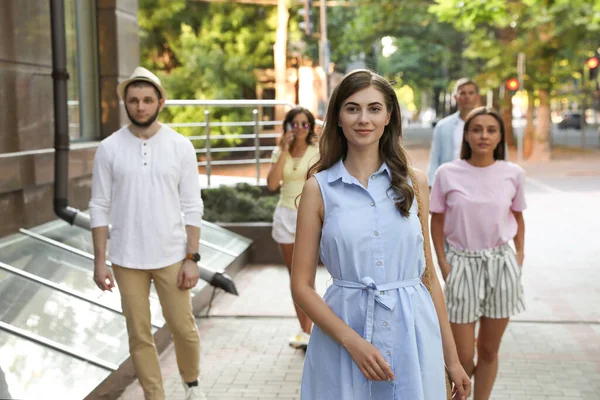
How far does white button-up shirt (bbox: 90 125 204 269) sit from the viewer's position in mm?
4766

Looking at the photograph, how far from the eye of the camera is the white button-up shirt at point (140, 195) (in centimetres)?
477

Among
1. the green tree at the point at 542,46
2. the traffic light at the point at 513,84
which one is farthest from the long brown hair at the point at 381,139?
the traffic light at the point at 513,84

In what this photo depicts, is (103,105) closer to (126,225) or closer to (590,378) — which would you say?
(126,225)

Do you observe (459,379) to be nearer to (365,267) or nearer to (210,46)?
(365,267)

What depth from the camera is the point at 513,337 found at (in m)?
7.25

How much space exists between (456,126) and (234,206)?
5.22m

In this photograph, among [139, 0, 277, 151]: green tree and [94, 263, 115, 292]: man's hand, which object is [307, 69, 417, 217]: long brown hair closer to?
[94, 263, 115, 292]: man's hand

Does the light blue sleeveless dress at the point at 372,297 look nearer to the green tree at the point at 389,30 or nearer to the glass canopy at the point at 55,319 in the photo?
the glass canopy at the point at 55,319

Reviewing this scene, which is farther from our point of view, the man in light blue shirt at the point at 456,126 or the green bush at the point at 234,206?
the green bush at the point at 234,206

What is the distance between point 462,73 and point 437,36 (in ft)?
6.92

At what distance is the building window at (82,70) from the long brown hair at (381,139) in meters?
6.45

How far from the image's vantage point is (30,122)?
734 cm

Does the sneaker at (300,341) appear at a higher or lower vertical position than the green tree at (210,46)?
lower

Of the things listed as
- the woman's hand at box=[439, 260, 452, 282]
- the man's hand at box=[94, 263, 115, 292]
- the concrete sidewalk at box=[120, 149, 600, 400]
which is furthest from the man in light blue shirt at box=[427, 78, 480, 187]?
the man's hand at box=[94, 263, 115, 292]
